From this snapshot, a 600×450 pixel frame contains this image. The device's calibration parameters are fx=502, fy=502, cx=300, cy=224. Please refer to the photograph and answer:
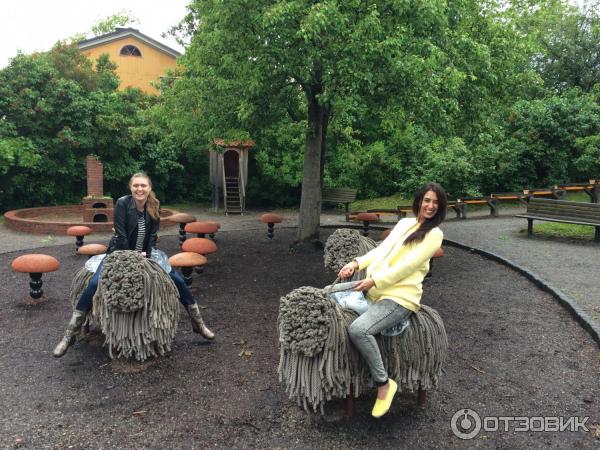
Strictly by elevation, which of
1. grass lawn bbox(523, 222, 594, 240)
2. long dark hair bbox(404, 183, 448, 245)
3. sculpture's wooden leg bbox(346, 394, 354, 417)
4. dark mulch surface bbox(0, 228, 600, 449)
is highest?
long dark hair bbox(404, 183, 448, 245)

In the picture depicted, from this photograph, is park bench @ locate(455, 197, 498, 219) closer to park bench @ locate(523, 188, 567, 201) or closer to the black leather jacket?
park bench @ locate(523, 188, 567, 201)

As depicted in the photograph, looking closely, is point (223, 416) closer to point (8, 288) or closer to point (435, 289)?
point (435, 289)

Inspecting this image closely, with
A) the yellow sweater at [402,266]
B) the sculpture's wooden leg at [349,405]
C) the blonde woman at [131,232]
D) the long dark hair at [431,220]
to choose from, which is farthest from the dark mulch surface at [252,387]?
the long dark hair at [431,220]

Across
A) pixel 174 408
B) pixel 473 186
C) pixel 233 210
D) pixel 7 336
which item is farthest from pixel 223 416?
pixel 473 186

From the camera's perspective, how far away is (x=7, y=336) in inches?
211

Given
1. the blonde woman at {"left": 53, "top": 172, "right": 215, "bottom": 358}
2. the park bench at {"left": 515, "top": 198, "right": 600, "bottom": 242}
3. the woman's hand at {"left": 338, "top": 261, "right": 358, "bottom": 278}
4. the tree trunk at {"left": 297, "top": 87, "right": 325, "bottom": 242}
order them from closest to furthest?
the woman's hand at {"left": 338, "top": 261, "right": 358, "bottom": 278} < the blonde woman at {"left": 53, "top": 172, "right": 215, "bottom": 358} < the tree trunk at {"left": 297, "top": 87, "right": 325, "bottom": 242} < the park bench at {"left": 515, "top": 198, "right": 600, "bottom": 242}

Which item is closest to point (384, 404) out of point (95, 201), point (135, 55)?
point (95, 201)

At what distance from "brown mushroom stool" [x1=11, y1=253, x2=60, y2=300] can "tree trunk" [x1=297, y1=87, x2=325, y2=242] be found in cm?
492

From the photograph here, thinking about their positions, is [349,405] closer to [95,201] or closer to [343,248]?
[343,248]

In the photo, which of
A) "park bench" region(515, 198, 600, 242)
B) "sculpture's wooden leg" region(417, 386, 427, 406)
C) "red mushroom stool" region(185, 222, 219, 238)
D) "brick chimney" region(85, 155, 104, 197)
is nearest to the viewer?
"sculpture's wooden leg" region(417, 386, 427, 406)

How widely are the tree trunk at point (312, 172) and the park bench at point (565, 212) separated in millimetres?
5453

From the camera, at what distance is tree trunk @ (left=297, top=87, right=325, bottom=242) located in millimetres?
9592

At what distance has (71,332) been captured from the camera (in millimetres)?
4586

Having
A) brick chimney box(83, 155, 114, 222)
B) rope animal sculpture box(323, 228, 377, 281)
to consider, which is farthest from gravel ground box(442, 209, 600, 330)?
brick chimney box(83, 155, 114, 222)
